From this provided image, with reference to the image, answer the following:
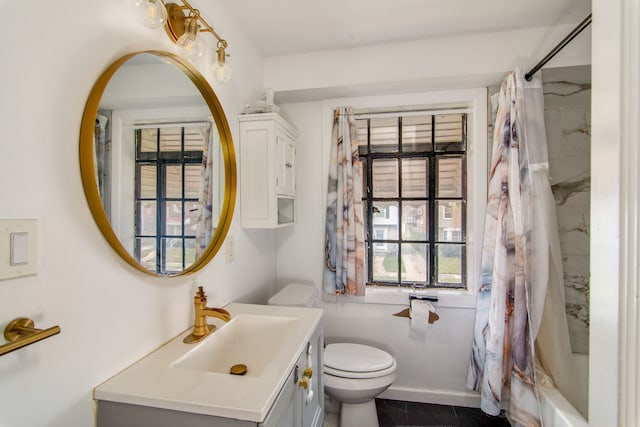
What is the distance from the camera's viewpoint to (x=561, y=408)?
4.25 ft

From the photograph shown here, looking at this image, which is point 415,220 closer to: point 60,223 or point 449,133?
point 449,133

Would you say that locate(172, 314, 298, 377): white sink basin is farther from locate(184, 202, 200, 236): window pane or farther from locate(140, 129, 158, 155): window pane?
locate(140, 129, 158, 155): window pane

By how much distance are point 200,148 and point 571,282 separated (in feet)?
7.36

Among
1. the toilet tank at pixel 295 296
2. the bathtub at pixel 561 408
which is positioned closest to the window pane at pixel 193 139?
the toilet tank at pixel 295 296

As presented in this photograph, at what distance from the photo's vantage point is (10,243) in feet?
1.85

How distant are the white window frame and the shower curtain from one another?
0.59 ft

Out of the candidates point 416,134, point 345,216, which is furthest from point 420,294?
point 416,134

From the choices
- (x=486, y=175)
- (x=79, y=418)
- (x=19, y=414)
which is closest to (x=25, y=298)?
(x=19, y=414)

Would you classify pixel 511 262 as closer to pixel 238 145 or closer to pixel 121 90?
pixel 238 145

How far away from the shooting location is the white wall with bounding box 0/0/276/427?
1.88ft

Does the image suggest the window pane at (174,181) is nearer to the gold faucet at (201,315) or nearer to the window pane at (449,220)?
the gold faucet at (201,315)

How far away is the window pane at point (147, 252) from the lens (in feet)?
2.86

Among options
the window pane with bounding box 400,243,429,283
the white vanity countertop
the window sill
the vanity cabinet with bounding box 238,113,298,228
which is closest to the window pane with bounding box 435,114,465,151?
the window pane with bounding box 400,243,429,283

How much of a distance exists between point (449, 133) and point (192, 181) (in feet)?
5.83
